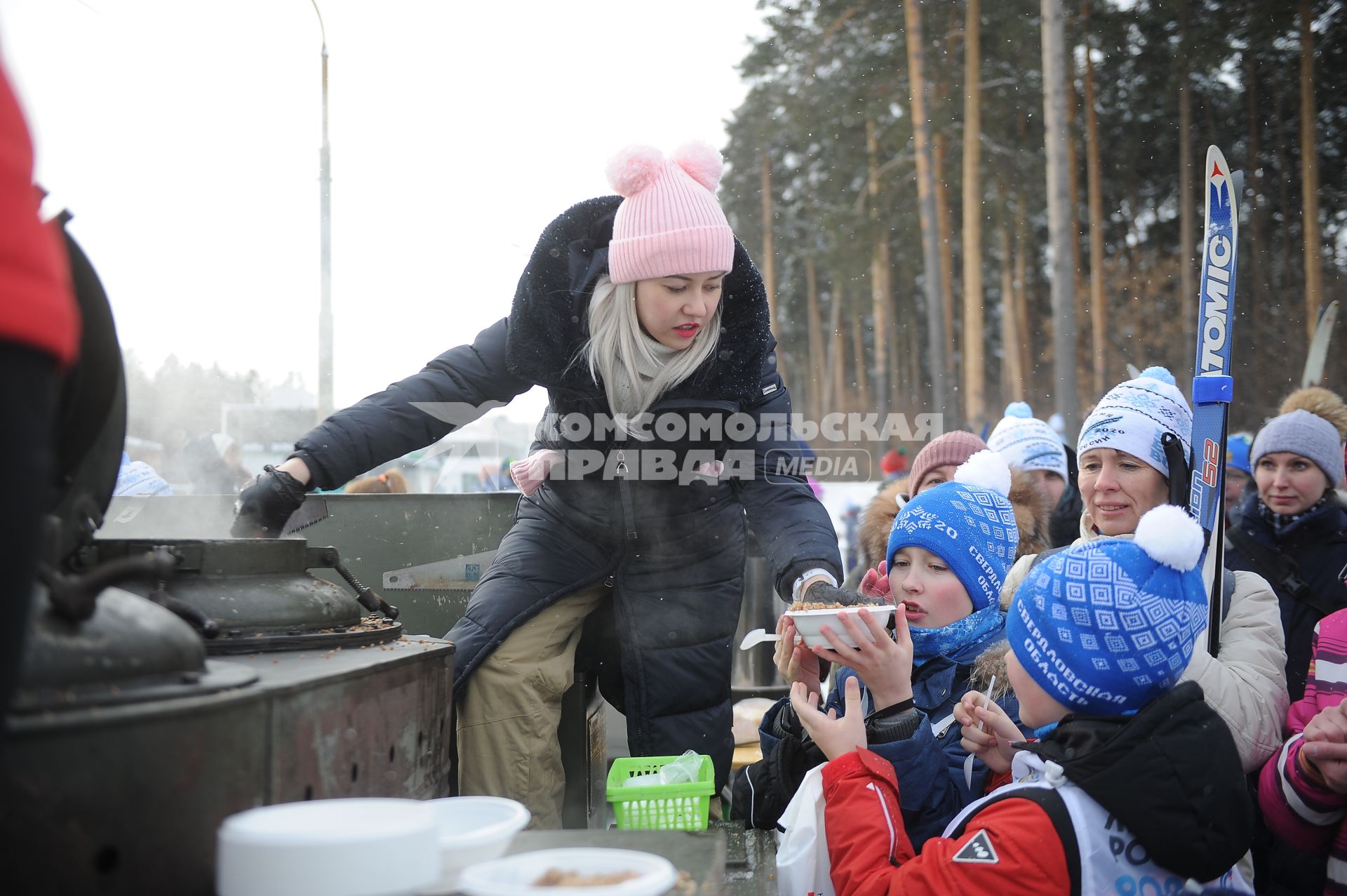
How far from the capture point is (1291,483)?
4.39 m

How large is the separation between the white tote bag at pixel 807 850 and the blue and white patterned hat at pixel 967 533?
3.07 ft

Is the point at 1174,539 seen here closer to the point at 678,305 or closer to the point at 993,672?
the point at 993,672

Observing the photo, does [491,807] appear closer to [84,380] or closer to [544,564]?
[84,380]

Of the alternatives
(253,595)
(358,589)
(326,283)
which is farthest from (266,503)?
(326,283)

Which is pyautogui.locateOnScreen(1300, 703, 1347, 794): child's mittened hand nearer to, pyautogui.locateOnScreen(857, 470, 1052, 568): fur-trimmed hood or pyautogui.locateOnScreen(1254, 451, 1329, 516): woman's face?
pyautogui.locateOnScreen(857, 470, 1052, 568): fur-trimmed hood

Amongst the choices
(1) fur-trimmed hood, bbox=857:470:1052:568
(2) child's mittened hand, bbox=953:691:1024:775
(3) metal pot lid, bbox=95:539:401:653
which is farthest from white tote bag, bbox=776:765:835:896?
(1) fur-trimmed hood, bbox=857:470:1052:568

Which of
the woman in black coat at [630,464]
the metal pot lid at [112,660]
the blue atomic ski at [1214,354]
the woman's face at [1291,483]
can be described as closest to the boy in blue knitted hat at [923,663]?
the woman in black coat at [630,464]

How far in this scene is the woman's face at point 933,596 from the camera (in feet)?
9.69

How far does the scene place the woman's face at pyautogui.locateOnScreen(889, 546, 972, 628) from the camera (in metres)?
2.95

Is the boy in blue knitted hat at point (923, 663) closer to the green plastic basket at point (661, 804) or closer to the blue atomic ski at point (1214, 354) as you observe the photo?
the green plastic basket at point (661, 804)

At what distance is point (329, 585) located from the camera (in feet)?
7.57

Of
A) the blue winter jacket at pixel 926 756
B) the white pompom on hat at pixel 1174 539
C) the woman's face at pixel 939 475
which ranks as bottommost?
the blue winter jacket at pixel 926 756

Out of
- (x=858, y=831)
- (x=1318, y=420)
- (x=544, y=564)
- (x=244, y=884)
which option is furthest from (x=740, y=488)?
(x=1318, y=420)

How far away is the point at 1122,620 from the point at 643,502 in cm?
162
